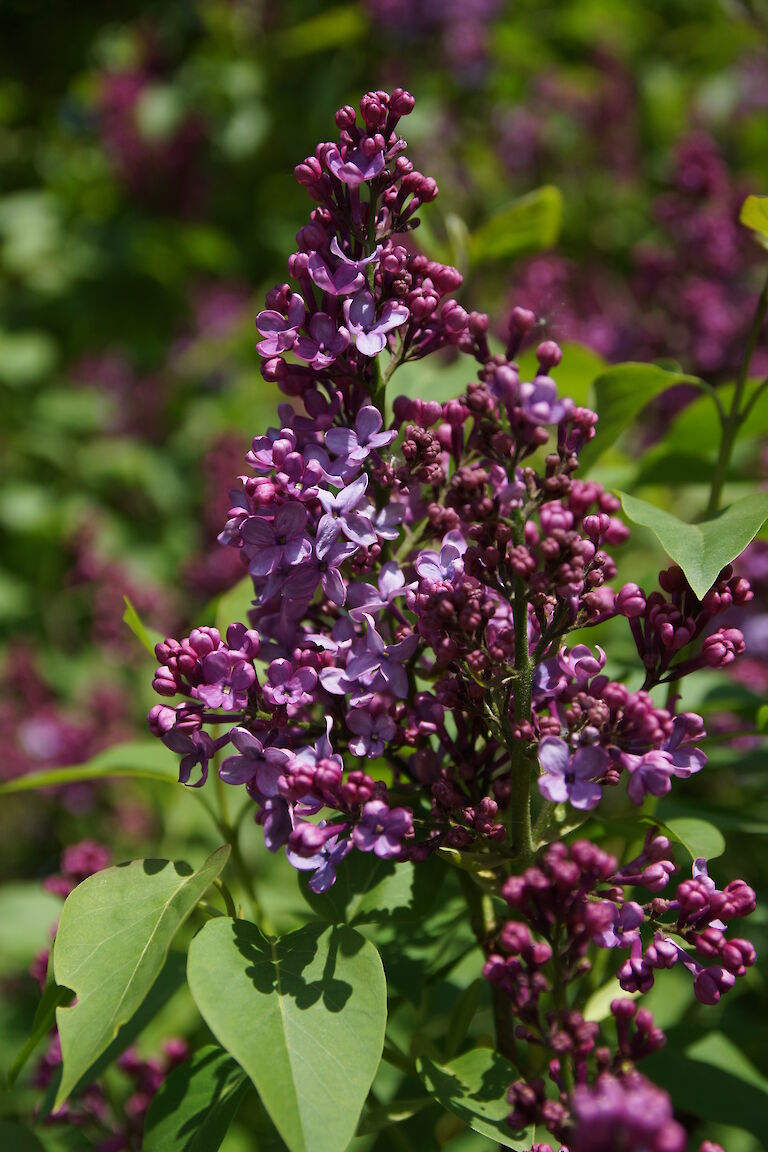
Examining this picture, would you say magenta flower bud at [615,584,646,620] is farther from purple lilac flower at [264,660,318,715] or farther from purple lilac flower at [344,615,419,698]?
purple lilac flower at [264,660,318,715]

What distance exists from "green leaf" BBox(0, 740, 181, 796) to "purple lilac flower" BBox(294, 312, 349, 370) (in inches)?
24.4

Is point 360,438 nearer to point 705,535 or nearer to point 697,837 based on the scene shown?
point 705,535

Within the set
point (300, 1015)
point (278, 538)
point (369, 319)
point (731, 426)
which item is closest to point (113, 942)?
point (300, 1015)

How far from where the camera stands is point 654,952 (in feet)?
3.37

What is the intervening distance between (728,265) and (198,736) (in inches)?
88.1

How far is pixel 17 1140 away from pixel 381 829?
69 cm

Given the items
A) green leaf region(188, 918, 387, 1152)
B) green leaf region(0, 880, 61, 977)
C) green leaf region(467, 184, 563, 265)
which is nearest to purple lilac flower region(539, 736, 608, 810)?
green leaf region(188, 918, 387, 1152)

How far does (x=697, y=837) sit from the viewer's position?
1208 mm

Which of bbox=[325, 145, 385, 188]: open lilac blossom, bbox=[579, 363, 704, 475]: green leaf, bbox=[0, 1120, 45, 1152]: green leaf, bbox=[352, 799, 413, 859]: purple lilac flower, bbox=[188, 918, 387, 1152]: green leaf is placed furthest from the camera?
bbox=[579, 363, 704, 475]: green leaf

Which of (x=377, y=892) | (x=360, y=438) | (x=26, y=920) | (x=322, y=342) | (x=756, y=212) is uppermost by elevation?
(x=756, y=212)

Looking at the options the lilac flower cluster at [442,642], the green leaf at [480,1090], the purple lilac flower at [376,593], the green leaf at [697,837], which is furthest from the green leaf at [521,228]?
the green leaf at [480,1090]

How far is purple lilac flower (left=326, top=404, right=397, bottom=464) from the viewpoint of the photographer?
1.14 m

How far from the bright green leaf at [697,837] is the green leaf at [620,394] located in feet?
1.61

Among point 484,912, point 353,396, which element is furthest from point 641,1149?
point 353,396
